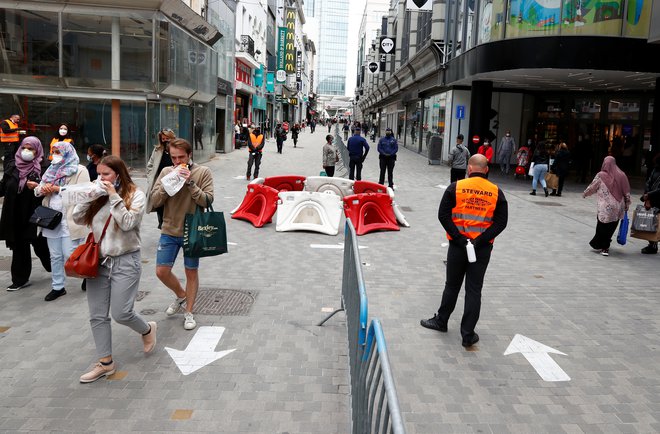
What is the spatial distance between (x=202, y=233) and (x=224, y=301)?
142 centimetres

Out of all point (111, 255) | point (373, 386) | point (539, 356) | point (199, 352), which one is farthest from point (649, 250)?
point (111, 255)

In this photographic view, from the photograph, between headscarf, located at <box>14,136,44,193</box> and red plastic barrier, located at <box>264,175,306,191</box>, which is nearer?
headscarf, located at <box>14,136,44,193</box>

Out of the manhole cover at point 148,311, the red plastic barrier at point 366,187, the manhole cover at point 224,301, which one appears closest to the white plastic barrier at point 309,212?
the red plastic barrier at point 366,187

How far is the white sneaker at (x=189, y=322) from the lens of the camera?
5703mm

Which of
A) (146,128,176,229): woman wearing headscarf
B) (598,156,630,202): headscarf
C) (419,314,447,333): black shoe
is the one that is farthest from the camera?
(598,156,630,202): headscarf

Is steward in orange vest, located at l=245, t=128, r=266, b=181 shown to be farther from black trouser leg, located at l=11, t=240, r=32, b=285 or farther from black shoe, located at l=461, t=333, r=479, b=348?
black shoe, located at l=461, t=333, r=479, b=348

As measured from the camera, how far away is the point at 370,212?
37.9ft

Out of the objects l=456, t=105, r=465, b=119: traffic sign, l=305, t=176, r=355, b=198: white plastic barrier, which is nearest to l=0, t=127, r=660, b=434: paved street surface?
l=305, t=176, r=355, b=198: white plastic barrier

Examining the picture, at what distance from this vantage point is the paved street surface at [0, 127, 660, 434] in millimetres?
4152

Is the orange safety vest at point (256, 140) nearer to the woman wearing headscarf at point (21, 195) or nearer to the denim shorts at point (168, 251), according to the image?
the woman wearing headscarf at point (21, 195)

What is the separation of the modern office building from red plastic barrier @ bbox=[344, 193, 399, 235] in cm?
724

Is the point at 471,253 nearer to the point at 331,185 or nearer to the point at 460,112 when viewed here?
the point at 331,185

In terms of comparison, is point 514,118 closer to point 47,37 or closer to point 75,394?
point 47,37

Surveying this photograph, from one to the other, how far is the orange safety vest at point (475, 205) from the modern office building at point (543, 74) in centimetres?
981
